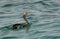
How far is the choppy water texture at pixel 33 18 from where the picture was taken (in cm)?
879

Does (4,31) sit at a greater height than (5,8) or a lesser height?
lesser

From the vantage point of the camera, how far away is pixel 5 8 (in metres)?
11.6

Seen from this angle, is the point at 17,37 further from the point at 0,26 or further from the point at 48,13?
the point at 48,13

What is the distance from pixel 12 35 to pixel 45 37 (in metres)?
0.99

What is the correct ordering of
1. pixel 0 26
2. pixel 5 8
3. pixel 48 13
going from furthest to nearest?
pixel 5 8
pixel 48 13
pixel 0 26

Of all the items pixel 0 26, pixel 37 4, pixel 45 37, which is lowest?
pixel 45 37

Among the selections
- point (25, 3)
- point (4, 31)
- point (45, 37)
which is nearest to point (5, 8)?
point (25, 3)

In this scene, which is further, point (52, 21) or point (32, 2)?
point (32, 2)

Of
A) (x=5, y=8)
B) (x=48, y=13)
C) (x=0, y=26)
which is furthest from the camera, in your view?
(x=5, y=8)

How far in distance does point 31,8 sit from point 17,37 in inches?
114

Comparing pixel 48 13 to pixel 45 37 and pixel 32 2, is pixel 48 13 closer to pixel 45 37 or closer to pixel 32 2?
pixel 32 2

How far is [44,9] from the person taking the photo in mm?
11242

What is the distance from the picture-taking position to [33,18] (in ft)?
33.6

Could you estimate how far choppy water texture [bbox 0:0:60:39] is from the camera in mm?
8789
